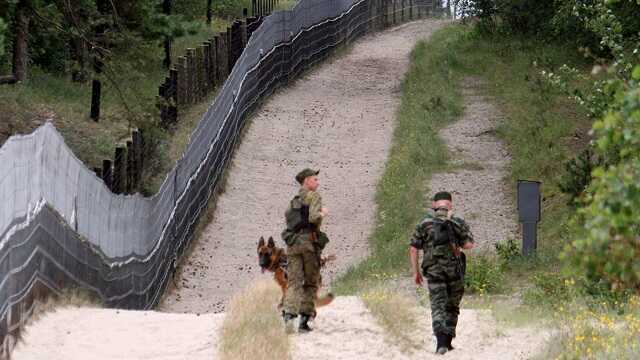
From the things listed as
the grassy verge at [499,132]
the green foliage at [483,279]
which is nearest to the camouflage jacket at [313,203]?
the green foliage at [483,279]

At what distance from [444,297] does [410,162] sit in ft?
53.1

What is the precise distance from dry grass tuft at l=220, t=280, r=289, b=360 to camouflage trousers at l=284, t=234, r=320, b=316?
0.84 ft

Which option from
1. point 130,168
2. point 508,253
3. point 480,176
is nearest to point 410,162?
point 480,176

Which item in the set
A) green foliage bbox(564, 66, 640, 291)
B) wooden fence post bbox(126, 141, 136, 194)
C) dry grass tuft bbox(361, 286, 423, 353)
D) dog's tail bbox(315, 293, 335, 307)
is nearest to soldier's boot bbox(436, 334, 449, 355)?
dry grass tuft bbox(361, 286, 423, 353)

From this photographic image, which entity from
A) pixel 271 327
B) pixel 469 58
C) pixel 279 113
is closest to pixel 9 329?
pixel 271 327

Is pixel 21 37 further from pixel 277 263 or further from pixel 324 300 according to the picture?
pixel 324 300

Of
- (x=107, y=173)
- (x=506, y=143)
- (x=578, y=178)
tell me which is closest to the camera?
(x=107, y=173)

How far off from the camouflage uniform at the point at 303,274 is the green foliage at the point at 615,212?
20.3 ft

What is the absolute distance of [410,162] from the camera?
2856cm

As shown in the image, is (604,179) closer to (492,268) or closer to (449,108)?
(492,268)

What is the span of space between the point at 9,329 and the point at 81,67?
14.5 m

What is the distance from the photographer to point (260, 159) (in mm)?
29609

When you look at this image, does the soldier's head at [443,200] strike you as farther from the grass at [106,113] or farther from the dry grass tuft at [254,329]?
the grass at [106,113]

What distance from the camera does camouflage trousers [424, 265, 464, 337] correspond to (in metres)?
12.4
